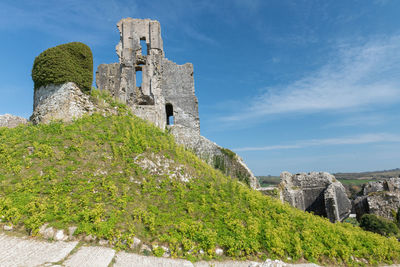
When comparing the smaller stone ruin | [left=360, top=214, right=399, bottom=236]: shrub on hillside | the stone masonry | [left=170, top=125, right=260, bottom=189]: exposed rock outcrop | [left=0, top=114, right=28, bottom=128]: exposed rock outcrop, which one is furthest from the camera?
the stone masonry

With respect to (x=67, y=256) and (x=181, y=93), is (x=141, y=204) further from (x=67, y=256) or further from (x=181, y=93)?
(x=181, y=93)

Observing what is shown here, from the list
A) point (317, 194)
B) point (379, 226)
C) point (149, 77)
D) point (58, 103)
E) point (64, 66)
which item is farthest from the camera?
point (149, 77)

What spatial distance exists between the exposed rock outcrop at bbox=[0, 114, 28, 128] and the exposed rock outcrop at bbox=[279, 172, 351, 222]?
17530 mm

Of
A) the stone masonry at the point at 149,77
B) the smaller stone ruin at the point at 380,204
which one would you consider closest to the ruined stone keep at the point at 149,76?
the stone masonry at the point at 149,77

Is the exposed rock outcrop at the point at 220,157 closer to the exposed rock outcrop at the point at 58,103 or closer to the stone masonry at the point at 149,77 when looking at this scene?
the stone masonry at the point at 149,77

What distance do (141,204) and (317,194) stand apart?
583 inches

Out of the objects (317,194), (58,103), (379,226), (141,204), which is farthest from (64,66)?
(317,194)

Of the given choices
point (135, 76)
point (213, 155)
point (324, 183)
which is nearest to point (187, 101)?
point (135, 76)

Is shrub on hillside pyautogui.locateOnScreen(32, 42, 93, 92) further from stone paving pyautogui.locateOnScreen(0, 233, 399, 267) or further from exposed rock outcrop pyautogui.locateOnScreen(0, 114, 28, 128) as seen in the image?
stone paving pyautogui.locateOnScreen(0, 233, 399, 267)

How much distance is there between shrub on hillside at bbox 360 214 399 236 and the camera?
10930 mm

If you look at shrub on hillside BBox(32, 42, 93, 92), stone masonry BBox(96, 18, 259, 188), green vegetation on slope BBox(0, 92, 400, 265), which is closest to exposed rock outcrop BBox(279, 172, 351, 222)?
green vegetation on slope BBox(0, 92, 400, 265)

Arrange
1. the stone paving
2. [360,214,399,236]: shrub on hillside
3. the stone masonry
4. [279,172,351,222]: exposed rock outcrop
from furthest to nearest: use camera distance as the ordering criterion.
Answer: the stone masonry → [279,172,351,222]: exposed rock outcrop → [360,214,399,236]: shrub on hillside → the stone paving

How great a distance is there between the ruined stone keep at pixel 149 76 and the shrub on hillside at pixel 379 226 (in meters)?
14.4

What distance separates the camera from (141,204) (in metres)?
7.30
